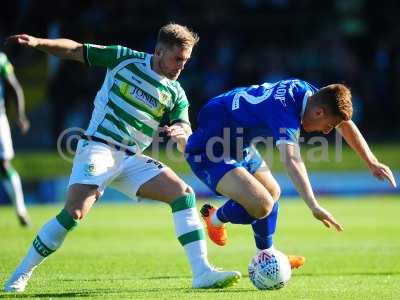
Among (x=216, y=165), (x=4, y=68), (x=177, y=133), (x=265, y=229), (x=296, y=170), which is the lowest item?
(x=4, y=68)

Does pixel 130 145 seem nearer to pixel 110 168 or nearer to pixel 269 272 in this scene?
pixel 110 168

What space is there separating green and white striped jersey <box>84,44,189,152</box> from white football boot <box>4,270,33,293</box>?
1334mm

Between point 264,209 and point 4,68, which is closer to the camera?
point 264,209

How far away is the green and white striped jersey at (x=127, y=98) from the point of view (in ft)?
26.8

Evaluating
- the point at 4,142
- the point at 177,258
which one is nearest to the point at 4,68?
the point at 4,142

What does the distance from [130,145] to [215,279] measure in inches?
54.6

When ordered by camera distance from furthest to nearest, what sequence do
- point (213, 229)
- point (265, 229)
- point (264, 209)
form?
point (213, 229) < point (265, 229) < point (264, 209)

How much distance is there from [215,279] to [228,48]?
18.5 metres

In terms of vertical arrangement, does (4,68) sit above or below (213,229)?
below

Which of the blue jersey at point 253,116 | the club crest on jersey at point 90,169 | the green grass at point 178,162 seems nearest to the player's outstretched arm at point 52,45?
the club crest on jersey at point 90,169

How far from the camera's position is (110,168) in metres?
8.05

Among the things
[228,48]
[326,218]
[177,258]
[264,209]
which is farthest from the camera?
[228,48]

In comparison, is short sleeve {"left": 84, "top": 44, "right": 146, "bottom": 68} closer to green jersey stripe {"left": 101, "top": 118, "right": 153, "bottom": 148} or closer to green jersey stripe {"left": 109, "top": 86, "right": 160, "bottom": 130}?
green jersey stripe {"left": 109, "top": 86, "right": 160, "bottom": 130}

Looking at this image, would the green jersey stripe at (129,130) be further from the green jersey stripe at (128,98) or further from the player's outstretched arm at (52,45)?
the player's outstretched arm at (52,45)
